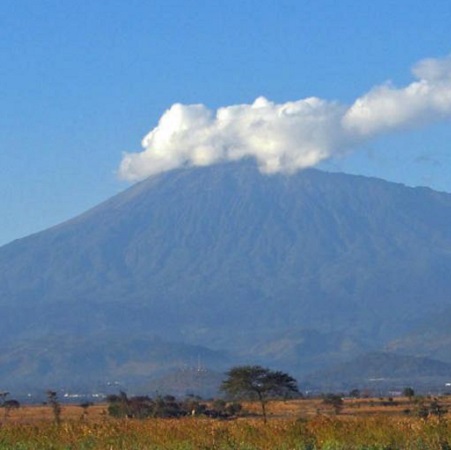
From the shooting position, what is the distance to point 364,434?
28844mm

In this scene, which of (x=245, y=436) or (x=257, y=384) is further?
(x=257, y=384)

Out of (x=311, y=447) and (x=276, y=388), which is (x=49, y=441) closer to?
(x=311, y=447)

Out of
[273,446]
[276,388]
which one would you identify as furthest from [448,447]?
[276,388]

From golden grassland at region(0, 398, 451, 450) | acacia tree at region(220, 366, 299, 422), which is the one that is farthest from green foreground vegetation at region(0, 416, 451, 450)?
acacia tree at region(220, 366, 299, 422)

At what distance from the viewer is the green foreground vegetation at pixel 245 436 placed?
89.4 ft

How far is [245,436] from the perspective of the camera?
28.7 meters

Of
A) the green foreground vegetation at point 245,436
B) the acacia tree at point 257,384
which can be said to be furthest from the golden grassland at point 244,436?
the acacia tree at point 257,384

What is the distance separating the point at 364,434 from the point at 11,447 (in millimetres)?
7393

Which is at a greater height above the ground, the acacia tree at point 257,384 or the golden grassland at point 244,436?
the acacia tree at point 257,384

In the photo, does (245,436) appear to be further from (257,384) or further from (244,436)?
(257,384)

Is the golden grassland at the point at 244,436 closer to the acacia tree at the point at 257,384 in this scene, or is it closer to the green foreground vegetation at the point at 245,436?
the green foreground vegetation at the point at 245,436

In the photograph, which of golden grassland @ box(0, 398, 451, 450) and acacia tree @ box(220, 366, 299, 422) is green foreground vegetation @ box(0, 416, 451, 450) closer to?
golden grassland @ box(0, 398, 451, 450)

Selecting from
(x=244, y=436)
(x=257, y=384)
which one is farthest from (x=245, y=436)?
(x=257, y=384)

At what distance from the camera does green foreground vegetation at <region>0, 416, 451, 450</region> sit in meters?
27.2
